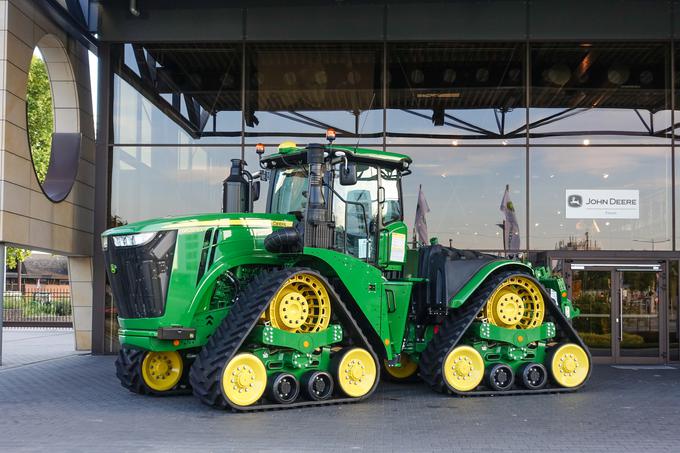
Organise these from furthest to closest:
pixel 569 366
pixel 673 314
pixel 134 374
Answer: pixel 673 314 < pixel 569 366 < pixel 134 374

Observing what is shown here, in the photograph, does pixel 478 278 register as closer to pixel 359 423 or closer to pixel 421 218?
pixel 359 423

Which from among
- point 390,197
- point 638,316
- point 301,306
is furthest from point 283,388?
point 638,316

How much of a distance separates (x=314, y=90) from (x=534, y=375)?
781cm

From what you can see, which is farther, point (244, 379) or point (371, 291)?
point (371, 291)

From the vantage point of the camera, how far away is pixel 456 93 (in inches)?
649

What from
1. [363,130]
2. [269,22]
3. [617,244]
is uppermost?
[269,22]

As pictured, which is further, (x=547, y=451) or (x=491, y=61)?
(x=491, y=61)

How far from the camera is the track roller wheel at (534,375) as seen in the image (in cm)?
1111

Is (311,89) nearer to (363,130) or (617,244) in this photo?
(363,130)

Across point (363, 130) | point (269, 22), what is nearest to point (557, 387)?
point (363, 130)

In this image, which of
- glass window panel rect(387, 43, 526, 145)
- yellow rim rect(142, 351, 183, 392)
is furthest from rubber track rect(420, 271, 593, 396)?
glass window panel rect(387, 43, 526, 145)

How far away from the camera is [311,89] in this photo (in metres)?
16.7

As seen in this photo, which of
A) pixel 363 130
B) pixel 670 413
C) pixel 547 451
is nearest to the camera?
pixel 547 451

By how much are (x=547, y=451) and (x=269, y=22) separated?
37.5 feet
